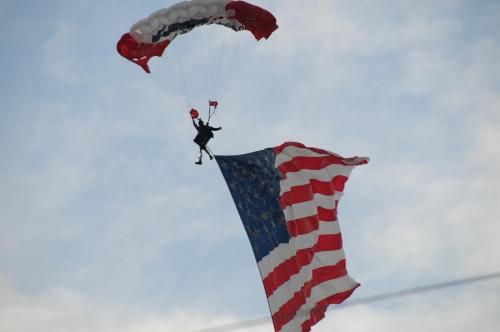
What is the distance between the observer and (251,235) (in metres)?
20.5

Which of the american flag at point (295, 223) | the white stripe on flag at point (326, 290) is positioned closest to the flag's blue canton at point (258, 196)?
the american flag at point (295, 223)

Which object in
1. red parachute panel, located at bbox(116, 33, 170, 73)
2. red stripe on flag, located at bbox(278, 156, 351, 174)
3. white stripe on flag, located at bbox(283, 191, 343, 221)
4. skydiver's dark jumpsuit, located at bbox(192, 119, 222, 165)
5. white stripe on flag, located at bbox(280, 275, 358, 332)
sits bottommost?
white stripe on flag, located at bbox(280, 275, 358, 332)

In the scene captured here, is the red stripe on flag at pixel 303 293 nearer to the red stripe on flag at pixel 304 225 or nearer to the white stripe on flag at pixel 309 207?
the red stripe on flag at pixel 304 225

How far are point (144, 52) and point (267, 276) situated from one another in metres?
7.07

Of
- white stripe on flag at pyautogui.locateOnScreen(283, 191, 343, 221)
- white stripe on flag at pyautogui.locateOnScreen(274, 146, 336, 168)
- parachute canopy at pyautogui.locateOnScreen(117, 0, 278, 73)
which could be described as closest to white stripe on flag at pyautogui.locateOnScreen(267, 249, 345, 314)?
white stripe on flag at pyautogui.locateOnScreen(283, 191, 343, 221)

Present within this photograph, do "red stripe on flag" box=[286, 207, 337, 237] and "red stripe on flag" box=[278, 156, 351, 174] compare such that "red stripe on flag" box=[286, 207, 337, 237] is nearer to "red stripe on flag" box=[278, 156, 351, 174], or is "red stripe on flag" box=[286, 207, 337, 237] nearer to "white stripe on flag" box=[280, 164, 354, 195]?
"white stripe on flag" box=[280, 164, 354, 195]

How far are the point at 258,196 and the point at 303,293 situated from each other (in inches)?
110

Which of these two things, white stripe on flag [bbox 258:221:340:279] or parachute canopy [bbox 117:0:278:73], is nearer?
white stripe on flag [bbox 258:221:340:279]

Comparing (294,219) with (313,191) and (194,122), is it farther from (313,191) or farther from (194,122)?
(194,122)

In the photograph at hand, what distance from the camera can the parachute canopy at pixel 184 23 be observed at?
21656 millimetres

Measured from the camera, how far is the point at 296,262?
20891 millimetres

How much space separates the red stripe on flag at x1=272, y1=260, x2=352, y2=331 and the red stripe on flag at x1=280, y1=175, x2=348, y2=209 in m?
1.95

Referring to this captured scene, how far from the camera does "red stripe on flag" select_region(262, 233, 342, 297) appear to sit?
66.7 feet

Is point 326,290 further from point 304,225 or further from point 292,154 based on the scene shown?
point 292,154
